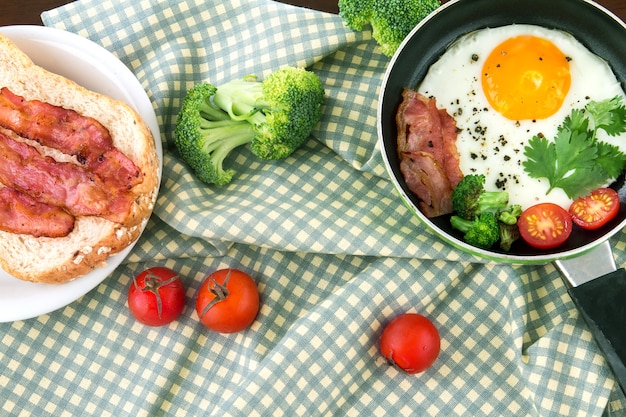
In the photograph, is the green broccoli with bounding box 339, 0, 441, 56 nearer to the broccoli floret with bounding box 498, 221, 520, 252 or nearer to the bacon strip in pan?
the broccoli floret with bounding box 498, 221, 520, 252

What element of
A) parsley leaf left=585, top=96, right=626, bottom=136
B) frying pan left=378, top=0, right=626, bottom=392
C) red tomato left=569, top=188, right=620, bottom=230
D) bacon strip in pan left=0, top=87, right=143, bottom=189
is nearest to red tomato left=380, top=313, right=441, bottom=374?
frying pan left=378, top=0, right=626, bottom=392

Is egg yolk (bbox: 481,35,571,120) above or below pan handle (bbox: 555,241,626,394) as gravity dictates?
above

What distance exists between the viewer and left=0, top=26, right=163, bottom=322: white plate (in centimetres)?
323

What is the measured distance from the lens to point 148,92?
11.5 ft

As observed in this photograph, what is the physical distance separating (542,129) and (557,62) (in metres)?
0.28

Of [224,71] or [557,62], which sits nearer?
[557,62]

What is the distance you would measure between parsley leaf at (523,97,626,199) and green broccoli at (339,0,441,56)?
27.0 inches

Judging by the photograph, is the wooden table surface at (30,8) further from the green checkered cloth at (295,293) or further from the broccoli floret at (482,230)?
the broccoli floret at (482,230)

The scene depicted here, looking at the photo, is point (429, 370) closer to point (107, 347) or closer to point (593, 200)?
point (593, 200)

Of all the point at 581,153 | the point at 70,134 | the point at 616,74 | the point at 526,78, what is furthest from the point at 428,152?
the point at 70,134

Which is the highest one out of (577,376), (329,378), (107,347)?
(577,376)

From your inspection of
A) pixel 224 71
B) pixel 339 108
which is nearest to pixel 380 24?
pixel 339 108

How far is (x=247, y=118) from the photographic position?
3312 millimetres

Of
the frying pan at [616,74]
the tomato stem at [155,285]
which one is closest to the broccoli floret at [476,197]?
the frying pan at [616,74]
